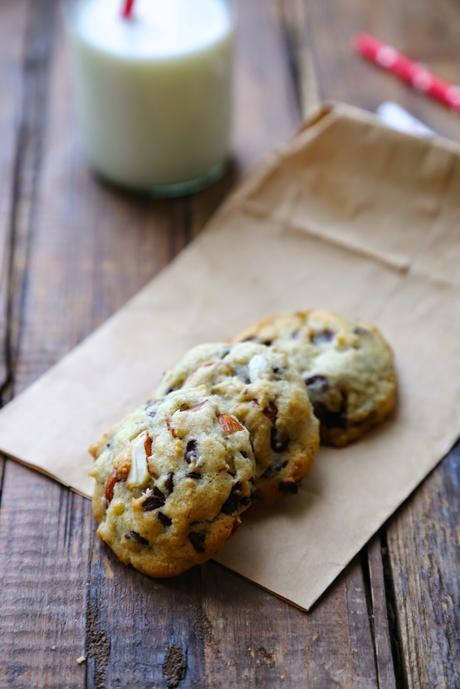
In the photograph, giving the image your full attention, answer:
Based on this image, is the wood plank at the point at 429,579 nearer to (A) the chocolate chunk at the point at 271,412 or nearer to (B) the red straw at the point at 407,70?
(A) the chocolate chunk at the point at 271,412

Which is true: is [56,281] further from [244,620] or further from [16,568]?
[244,620]

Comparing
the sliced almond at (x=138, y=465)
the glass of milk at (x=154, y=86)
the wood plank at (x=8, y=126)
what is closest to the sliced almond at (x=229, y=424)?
the sliced almond at (x=138, y=465)

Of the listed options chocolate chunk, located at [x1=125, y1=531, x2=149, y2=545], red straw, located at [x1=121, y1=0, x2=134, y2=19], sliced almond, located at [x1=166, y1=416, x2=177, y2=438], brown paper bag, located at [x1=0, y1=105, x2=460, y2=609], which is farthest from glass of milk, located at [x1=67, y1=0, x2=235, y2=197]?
chocolate chunk, located at [x1=125, y1=531, x2=149, y2=545]

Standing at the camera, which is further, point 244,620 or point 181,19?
point 181,19

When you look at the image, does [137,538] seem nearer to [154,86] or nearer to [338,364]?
[338,364]

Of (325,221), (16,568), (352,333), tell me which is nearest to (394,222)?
(325,221)

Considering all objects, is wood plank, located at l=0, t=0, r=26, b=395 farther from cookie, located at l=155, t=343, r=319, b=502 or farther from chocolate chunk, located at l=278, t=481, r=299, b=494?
chocolate chunk, located at l=278, t=481, r=299, b=494
